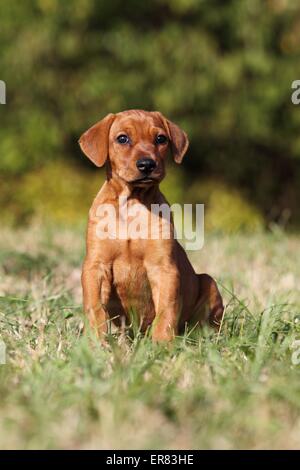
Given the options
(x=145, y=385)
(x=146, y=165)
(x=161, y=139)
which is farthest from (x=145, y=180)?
(x=145, y=385)

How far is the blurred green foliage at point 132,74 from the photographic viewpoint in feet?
36.9

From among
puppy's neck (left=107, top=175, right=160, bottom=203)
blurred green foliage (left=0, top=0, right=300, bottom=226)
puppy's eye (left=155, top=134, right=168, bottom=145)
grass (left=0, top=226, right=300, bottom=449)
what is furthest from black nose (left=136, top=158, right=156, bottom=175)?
blurred green foliage (left=0, top=0, right=300, bottom=226)

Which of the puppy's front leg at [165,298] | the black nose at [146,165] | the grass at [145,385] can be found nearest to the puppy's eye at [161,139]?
the black nose at [146,165]

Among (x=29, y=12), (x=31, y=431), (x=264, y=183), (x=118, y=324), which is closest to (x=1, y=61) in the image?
(x=29, y=12)

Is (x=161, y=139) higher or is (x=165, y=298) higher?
(x=161, y=139)

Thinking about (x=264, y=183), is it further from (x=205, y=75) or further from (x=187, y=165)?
(x=205, y=75)

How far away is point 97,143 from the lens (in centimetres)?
412

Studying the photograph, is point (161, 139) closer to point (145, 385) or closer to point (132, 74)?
point (145, 385)

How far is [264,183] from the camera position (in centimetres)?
1273

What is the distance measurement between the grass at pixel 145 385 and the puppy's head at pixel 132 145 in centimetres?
75

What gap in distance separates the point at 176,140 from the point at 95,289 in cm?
89

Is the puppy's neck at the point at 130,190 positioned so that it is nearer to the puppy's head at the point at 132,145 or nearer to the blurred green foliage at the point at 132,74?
the puppy's head at the point at 132,145

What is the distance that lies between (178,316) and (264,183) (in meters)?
8.99

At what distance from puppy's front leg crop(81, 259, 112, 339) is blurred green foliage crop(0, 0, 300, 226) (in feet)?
24.3
